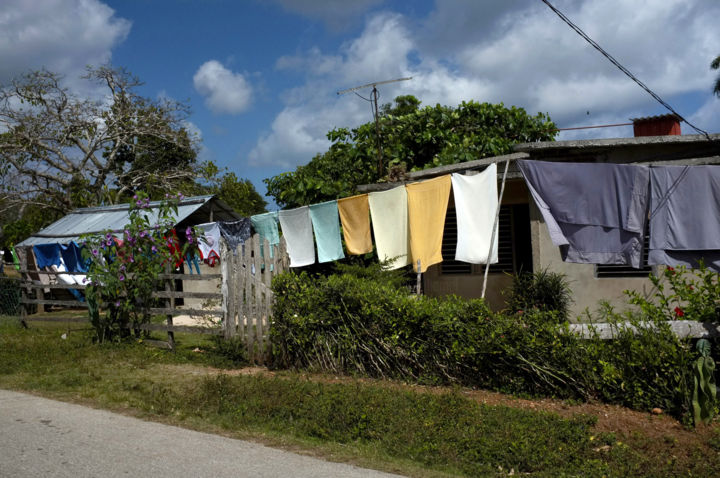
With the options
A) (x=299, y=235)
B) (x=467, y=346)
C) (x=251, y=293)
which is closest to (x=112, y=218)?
(x=299, y=235)

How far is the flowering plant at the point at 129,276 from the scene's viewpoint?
10.2 meters

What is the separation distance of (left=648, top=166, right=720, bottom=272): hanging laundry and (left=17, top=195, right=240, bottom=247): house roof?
40.7 feet

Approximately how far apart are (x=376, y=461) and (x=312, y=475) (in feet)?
2.02

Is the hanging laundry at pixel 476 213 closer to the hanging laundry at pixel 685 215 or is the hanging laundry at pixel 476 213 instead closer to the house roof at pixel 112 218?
the hanging laundry at pixel 685 215

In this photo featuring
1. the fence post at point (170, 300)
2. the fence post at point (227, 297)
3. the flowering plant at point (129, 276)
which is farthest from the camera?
the flowering plant at point (129, 276)

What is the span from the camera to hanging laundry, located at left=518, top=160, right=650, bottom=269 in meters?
7.41

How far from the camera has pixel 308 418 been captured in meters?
6.11

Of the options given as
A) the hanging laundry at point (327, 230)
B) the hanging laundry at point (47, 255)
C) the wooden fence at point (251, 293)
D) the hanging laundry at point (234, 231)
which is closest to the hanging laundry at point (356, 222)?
the hanging laundry at point (327, 230)

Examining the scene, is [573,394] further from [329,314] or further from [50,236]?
[50,236]

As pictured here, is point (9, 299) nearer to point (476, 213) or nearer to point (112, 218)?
point (112, 218)

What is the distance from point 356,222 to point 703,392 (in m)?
5.93

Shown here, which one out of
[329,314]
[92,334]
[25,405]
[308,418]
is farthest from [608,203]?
[92,334]

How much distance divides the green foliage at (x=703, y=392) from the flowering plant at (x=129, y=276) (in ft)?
25.3

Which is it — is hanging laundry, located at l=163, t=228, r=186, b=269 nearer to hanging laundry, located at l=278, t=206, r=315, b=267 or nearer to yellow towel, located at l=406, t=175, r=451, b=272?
hanging laundry, located at l=278, t=206, r=315, b=267
